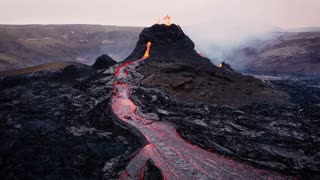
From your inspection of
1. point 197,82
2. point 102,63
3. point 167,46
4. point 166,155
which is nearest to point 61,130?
point 166,155

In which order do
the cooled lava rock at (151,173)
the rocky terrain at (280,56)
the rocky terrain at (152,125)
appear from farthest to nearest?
1. the rocky terrain at (280,56)
2. the rocky terrain at (152,125)
3. the cooled lava rock at (151,173)

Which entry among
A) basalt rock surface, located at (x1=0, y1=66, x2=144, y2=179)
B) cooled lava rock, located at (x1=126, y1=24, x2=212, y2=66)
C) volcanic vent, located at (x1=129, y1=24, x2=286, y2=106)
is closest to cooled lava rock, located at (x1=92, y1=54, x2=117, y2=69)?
cooled lava rock, located at (x1=126, y1=24, x2=212, y2=66)

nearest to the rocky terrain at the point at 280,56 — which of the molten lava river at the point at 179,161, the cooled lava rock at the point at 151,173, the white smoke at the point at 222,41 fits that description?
the white smoke at the point at 222,41

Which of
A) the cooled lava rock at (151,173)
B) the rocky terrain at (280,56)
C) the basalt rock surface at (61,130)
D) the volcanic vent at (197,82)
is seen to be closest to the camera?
the cooled lava rock at (151,173)

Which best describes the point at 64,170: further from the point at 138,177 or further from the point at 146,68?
the point at 146,68

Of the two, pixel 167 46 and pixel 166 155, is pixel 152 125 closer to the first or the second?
pixel 166 155

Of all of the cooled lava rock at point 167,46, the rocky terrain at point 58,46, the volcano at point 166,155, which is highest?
the cooled lava rock at point 167,46

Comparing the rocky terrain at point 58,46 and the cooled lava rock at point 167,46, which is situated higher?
the cooled lava rock at point 167,46

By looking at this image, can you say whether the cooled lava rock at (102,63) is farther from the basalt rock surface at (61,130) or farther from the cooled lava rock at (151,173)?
the cooled lava rock at (151,173)
